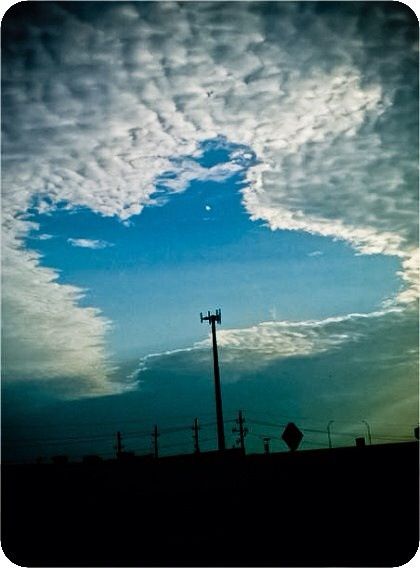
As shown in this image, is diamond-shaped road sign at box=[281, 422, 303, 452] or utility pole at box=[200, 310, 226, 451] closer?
diamond-shaped road sign at box=[281, 422, 303, 452]

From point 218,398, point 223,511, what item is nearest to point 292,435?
point 223,511

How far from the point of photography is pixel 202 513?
14352 millimetres

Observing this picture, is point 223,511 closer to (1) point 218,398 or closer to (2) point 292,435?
(2) point 292,435

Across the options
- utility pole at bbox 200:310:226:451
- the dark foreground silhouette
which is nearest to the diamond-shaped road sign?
the dark foreground silhouette

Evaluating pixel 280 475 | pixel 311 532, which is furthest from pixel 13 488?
pixel 311 532

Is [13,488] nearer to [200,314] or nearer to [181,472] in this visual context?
[181,472]

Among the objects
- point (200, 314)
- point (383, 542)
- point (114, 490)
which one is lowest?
point (114, 490)

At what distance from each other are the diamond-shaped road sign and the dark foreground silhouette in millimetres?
953

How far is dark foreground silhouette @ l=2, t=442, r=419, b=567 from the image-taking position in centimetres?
878

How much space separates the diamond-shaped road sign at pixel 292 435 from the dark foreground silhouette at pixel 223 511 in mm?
953

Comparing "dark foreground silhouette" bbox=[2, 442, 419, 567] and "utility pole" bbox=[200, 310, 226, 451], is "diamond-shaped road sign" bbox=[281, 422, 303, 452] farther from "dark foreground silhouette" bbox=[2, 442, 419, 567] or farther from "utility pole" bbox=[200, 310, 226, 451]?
"utility pole" bbox=[200, 310, 226, 451]

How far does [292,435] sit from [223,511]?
4450 millimetres

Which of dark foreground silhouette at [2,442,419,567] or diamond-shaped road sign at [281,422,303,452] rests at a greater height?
diamond-shaped road sign at [281,422,303,452]

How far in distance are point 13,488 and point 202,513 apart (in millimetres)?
8869
